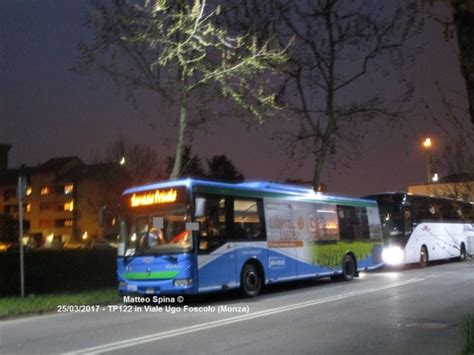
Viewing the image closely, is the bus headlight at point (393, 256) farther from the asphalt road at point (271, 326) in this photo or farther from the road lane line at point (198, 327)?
the road lane line at point (198, 327)

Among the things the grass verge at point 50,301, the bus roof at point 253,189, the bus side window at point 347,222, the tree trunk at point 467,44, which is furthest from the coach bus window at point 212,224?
the tree trunk at point 467,44

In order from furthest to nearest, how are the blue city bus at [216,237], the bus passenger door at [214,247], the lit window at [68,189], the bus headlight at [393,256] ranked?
the lit window at [68,189], the bus headlight at [393,256], the bus passenger door at [214,247], the blue city bus at [216,237]

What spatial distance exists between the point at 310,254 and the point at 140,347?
10.5m

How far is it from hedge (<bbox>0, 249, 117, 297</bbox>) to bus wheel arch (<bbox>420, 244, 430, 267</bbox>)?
14.3 meters

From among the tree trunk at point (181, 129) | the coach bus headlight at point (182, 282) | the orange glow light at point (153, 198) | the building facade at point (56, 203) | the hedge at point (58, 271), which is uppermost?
the building facade at point (56, 203)

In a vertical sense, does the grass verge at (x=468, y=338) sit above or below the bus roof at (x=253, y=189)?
below

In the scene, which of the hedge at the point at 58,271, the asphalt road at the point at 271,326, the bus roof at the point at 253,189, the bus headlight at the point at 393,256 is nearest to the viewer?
the asphalt road at the point at 271,326

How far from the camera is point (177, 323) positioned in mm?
11539

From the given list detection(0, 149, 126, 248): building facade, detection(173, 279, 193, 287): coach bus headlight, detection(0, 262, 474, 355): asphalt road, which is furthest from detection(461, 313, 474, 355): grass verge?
detection(0, 149, 126, 248): building facade

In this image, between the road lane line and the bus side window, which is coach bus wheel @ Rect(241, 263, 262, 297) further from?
the bus side window

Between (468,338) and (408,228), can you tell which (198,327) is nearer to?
(468,338)

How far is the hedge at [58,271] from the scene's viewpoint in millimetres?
17906

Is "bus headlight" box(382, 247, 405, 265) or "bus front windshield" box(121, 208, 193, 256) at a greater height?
"bus front windshield" box(121, 208, 193, 256)

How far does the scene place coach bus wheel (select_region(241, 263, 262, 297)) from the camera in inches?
618
